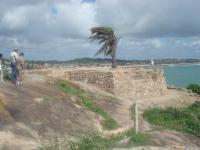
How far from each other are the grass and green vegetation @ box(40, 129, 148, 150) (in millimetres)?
1239

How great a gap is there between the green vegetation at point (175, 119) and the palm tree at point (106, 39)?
1053 cm

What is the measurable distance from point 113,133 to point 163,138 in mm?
2073

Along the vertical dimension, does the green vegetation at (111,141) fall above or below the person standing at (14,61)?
below

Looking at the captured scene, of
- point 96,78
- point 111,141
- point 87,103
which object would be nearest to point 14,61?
point 87,103

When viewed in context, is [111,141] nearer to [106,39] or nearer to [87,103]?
[87,103]

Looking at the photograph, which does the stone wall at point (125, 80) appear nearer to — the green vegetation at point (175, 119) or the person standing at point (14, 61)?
the green vegetation at point (175, 119)

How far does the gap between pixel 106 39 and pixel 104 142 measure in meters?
21.1

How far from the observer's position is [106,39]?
38406mm

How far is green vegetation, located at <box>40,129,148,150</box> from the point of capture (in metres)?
16.1

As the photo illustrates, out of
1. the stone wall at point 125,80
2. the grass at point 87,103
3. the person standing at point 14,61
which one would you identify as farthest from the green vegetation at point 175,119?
the person standing at point 14,61

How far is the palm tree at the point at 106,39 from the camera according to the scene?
125ft

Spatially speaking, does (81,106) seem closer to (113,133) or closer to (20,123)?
(113,133)

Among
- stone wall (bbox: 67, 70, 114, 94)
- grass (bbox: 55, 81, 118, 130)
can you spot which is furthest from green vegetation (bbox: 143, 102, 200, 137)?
stone wall (bbox: 67, 70, 114, 94)

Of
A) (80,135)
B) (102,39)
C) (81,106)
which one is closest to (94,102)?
(81,106)
